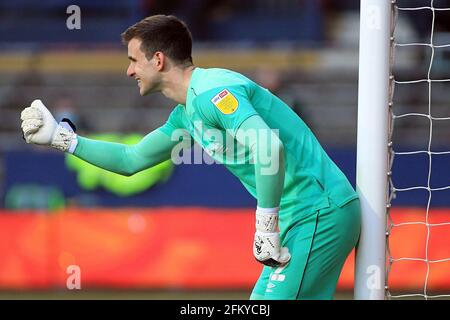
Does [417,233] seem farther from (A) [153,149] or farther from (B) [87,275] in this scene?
(A) [153,149]

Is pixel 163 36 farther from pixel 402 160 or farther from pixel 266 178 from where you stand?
pixel 402 160

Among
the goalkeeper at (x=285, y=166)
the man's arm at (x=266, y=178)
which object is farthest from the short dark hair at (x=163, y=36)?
the man's arm at (x=266, y=178)

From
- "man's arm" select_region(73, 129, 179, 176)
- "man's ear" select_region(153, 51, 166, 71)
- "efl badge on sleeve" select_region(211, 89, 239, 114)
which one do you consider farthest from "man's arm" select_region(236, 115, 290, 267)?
"man's arm" select_region(73, 129, 179, 176)

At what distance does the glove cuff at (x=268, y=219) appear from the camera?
410 centimetres

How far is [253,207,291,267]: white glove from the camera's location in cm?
411

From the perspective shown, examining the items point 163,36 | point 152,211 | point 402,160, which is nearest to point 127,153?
point 163,36

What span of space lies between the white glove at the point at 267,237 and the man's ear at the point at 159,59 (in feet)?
2.72

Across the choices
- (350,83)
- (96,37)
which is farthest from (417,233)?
(96,37)

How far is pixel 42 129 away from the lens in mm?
4742

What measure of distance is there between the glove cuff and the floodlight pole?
657 millimetres

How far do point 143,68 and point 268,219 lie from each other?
37.4 inches

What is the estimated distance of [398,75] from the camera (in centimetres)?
1415

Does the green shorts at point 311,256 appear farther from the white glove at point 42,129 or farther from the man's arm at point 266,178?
the white glove at point 42,129

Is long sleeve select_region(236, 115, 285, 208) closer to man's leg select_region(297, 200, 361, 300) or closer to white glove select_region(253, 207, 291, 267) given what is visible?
white glove select_region(253, 207, 291, 267)
